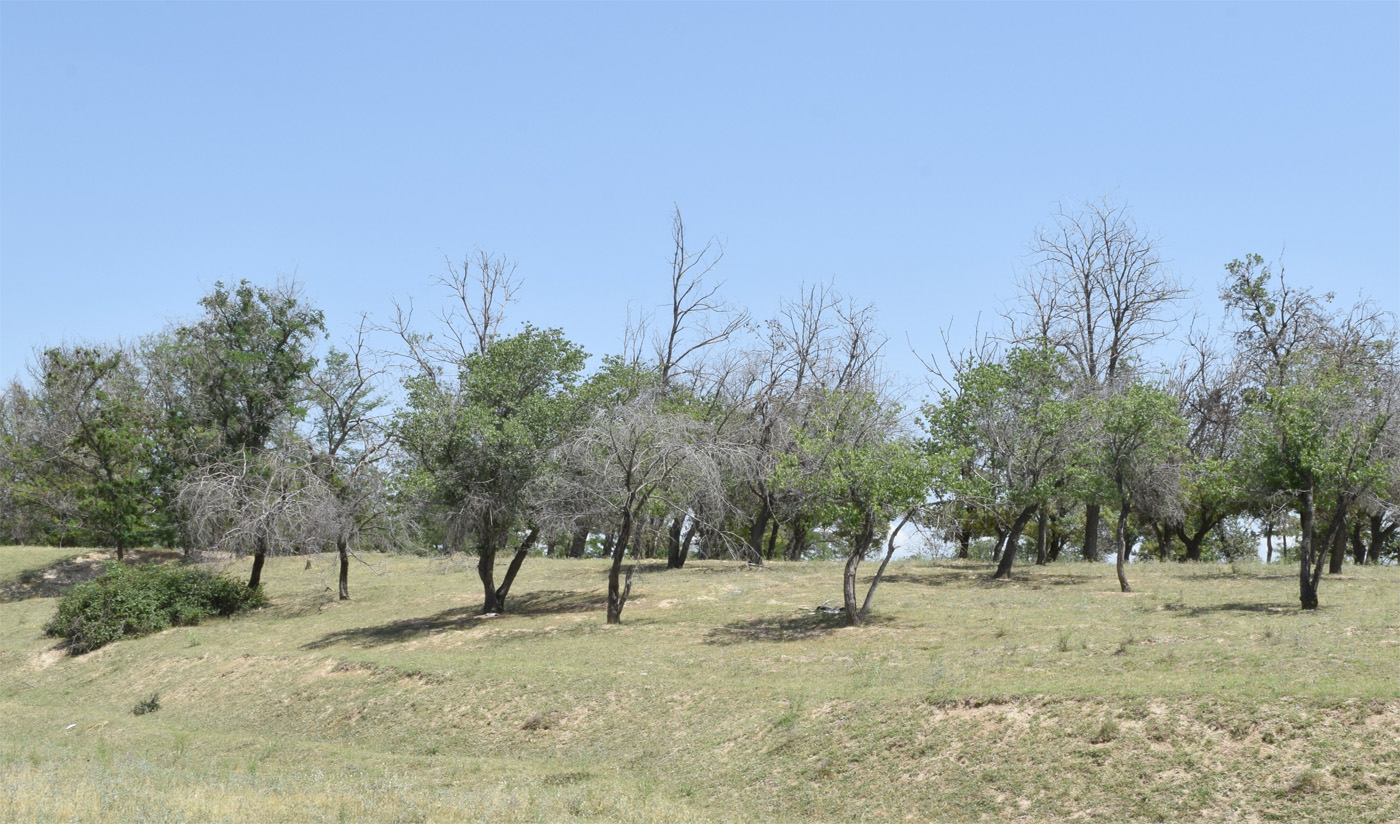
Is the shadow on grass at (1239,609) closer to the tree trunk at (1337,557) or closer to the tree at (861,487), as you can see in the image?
the tree at (861,487)

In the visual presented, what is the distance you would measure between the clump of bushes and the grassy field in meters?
0.95

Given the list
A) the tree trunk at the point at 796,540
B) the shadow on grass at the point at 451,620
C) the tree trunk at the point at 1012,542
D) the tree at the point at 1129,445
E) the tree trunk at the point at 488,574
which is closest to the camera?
the shadow on grass at the point at 451,620

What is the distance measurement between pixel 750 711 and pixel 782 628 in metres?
7.17

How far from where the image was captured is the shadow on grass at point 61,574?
37938mm

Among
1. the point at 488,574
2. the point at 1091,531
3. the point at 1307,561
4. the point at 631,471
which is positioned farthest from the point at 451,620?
the point at 1091,531

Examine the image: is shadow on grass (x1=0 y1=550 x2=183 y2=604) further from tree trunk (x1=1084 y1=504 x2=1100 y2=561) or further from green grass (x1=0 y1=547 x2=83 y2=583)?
tree trunk (x1=1084 y1=504 x2=1100 y2=561)

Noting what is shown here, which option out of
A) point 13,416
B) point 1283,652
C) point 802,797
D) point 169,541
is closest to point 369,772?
point 802,797

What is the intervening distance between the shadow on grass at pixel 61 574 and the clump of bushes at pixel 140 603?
650 cm

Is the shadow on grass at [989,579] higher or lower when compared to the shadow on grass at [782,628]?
higher

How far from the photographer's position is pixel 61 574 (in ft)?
132

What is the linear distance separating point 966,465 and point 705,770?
20214 millimetres

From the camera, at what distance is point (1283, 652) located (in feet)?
55.6

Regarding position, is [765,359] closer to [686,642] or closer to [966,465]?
[966,465]

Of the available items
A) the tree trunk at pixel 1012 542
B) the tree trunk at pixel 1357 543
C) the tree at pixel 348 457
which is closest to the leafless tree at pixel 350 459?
the tree at pixel 348 457
